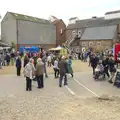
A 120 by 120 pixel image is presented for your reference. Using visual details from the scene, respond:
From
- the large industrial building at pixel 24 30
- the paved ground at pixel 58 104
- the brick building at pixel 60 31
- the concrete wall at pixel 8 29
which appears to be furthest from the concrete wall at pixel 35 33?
the paved ground at pixel 58 104

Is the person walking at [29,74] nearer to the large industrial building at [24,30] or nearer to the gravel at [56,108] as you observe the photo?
the gravel at [56,108]

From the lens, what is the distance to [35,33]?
62531mm

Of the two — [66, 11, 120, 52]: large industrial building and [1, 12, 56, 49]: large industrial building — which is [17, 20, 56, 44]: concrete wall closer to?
[1, 12, 56, 49]: large industrial building

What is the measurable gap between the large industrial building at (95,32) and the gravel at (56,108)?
4921cm

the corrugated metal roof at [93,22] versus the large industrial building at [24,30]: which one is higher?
the corrugated metal roof at [93,22]

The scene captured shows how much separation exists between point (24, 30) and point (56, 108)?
167ft

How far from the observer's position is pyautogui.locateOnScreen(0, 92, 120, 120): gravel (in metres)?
8.38

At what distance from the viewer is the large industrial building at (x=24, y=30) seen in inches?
2285

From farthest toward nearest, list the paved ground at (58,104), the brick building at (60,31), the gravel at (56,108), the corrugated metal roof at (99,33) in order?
1. the brick building at (60,31)
2. the corrugated metal roof at (99,33)
3. the paved ground at (58,104)
4. the gravel at (56,108)

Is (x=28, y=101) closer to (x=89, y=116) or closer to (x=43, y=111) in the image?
(x=43, y=111)

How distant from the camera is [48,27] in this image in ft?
221

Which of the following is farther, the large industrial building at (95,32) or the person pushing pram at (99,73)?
the large industrial building at (95,32)

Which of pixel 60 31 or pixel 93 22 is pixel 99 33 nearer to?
pixel 93 22

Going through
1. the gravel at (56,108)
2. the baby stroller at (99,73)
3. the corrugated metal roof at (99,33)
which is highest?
the corrugated metal roof at (99,33)
